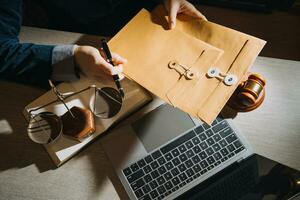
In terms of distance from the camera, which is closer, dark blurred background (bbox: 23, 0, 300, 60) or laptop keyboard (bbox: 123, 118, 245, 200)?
laptop keyboard (bbox: 123, 118, 245, 200)

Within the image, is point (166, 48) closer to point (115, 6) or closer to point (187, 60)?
point (187, 60)

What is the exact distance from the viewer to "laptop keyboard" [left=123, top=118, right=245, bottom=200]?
0.75 m

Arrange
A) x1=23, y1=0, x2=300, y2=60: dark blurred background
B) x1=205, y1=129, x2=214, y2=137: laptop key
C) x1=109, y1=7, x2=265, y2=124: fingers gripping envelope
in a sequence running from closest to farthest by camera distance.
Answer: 1. x1=109, y1=7, x2=265, y2=124: fingers gripping envelope
2. x1=205, y1=129, x2=214, y2=137: laptop key
3. x1=23, y1=0, x2=300, y2=60: dark blurred background

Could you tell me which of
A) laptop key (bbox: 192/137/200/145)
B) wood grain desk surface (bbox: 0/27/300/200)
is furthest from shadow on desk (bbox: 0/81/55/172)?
laptop key (bbox: 192/137/200/145)

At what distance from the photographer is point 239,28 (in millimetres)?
1006

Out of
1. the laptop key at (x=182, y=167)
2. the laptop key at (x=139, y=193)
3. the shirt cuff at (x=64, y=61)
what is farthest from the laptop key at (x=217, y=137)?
the shirt cuff at (x=64, y=61)

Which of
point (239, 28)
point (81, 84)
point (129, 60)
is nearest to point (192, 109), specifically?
point (129, 60)

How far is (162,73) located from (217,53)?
5.0 inches

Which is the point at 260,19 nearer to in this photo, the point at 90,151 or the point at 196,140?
the point at 196,140

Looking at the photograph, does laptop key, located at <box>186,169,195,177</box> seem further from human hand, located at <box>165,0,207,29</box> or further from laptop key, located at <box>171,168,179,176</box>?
human hand, located at <box>165,0,207,29</box>

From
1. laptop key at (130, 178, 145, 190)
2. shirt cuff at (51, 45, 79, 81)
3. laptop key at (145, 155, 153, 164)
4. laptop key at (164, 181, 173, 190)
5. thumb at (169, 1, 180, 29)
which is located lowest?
laptop key at (164, 181, 173, 190)

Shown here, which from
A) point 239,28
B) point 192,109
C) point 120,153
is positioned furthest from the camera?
point 239,28

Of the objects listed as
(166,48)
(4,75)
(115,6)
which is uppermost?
(115,6)

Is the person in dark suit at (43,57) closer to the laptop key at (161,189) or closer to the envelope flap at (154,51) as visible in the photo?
the envelope flap at (154,51)
